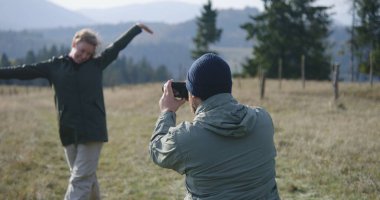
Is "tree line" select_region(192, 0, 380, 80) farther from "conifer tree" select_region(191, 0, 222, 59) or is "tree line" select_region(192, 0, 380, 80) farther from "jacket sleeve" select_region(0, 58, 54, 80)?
"jacket sleeve" select_region(0, 58, 54, 80)

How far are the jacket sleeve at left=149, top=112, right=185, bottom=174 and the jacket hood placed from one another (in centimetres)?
19

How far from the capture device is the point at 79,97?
5.33 metres

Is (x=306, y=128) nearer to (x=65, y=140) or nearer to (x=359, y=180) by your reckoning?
(x=359, y=180)

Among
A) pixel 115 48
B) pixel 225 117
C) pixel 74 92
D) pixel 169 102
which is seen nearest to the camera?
pixel 225 117

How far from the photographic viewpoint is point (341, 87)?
24984mm

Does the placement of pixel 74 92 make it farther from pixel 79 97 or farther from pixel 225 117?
pixel 225 117

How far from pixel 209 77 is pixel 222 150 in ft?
1.38

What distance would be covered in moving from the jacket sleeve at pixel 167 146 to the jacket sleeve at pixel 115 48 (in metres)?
2.71

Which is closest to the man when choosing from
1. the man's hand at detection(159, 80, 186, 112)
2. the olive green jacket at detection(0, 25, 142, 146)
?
the man's hand at detection(159, 80, 186, 112)

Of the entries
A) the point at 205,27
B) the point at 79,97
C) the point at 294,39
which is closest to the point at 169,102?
the point at 79,97

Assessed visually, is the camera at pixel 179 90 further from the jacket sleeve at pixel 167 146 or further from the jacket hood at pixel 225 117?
the jacket hood at pixel 225 117

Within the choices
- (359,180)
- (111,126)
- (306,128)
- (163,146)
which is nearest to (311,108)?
(306,128)

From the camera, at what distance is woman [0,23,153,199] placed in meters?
5.33

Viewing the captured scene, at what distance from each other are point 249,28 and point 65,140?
4240cm
